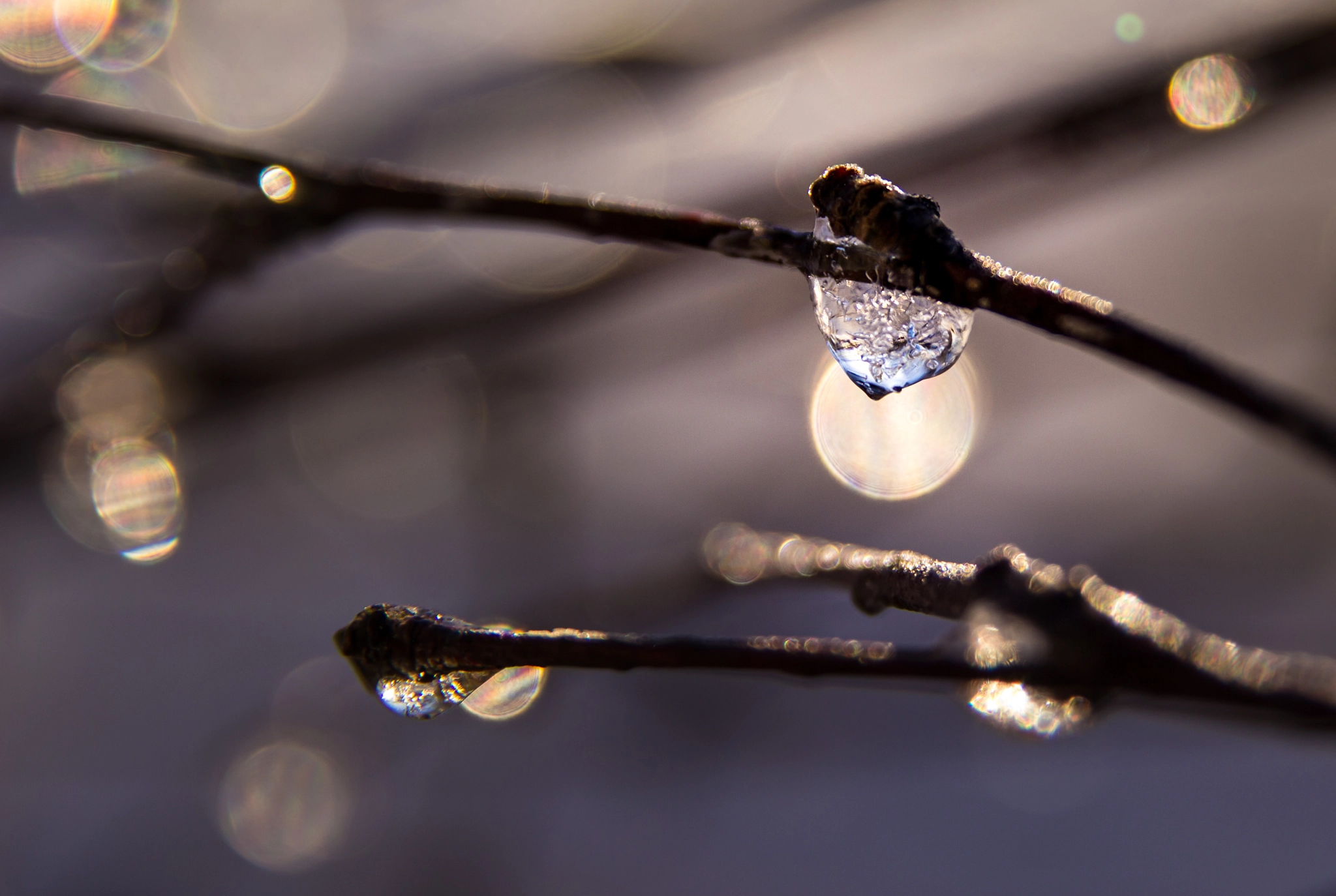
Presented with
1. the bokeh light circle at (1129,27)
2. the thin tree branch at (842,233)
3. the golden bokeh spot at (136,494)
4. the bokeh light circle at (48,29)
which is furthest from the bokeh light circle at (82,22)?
the bokeh light circle at (1129,27)

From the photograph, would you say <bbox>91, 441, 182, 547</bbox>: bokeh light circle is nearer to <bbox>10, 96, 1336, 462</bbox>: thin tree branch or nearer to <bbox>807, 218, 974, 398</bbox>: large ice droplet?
<bbox>10, 96, 1336, 462</bbox>: thin tree branch

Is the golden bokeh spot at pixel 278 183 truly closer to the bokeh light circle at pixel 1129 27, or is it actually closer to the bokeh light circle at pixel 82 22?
the bokeh light circle at pixel 1129 27

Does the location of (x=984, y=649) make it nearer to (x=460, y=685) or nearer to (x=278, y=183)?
(x=460, y=685)

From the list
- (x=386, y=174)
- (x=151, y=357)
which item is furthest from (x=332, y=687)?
(x=386, y=174)

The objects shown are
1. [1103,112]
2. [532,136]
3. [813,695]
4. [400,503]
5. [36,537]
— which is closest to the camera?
[1103,112]

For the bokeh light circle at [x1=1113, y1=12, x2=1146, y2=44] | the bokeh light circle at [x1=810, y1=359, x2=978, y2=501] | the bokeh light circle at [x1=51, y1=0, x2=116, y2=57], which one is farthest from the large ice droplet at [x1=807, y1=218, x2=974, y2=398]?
the bokeh light circle at [x1=51, y1=0, x2=116, y2=57]

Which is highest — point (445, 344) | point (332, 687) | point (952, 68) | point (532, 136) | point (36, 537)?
point (952, 68)

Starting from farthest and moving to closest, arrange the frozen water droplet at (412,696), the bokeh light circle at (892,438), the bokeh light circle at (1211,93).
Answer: the bokeh light circle at (892,438) < the bokeh light circle at (1211,93) < the frozen water droplet at (412,696)

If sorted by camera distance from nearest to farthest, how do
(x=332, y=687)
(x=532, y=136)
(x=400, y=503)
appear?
(x=332, y=687), (x=532, y=136), (x=400, y=503)

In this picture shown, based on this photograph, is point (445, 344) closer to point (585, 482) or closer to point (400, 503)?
point (585, 482)
